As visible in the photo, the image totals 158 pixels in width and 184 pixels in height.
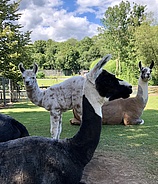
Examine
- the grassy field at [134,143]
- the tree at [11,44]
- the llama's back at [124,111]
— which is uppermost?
the tree at [11,44]

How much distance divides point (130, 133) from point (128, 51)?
24610mm

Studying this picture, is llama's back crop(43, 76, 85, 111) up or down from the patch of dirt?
up

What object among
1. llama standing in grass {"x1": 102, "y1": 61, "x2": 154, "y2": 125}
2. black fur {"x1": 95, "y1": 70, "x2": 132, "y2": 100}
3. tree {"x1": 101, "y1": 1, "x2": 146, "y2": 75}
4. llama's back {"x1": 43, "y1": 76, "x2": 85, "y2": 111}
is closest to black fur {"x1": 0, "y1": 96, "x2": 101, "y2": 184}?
black fur {"x1": 95, "y1": 70, "x2": 132, "y2": 100}

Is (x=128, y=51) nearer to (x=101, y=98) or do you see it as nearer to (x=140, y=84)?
(x=140, y=84)

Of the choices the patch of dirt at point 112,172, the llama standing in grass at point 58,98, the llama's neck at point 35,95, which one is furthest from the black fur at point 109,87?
the llama's neck at point 35,95

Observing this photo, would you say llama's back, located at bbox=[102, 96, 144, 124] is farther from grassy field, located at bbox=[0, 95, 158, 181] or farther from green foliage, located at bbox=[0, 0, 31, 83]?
green foliage, located at bbox=[0, 0, 31, 83]

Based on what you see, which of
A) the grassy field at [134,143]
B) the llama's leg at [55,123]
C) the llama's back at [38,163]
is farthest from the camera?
the llama's leg at [55,123]

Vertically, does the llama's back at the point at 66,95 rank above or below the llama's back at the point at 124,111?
above

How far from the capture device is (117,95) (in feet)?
7.88

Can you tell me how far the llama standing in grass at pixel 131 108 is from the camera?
22.7 feet

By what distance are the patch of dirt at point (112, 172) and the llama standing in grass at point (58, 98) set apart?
971 mm

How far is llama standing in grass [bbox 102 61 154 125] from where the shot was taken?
22.7 feet

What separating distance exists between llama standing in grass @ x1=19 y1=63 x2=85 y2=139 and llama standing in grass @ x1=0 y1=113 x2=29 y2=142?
101 cm

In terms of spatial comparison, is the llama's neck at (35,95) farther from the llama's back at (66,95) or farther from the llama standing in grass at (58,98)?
the llama's back at (66,95)
